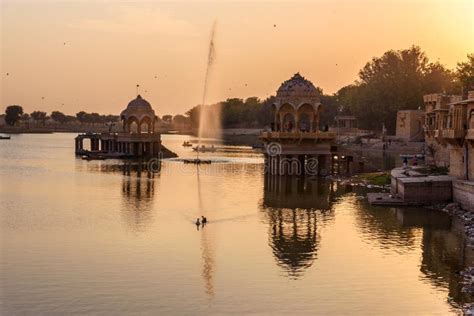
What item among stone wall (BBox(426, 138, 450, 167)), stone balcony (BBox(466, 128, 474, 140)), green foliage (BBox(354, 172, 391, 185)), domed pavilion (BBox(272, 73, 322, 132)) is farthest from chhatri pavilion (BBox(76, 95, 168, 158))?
stone balcony (BBox(466, 128, 474, 140))

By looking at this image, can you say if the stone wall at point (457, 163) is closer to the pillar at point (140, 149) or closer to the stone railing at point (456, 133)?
the stone railing at point (456, 133)

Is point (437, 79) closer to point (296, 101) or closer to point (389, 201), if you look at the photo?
point (296, 101)

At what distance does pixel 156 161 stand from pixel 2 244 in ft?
209

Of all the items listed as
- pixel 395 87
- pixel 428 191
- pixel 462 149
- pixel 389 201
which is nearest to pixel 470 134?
pixel 462 149

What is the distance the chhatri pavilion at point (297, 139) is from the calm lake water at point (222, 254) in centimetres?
1316

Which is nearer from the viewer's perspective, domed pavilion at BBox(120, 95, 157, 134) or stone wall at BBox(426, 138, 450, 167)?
stone wall at BBox(426, 138, 450, 167)

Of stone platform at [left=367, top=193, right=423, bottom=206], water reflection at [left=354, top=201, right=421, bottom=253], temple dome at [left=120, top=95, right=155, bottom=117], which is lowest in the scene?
water reflection at [left=354, top=201, right=421, bottom=253]

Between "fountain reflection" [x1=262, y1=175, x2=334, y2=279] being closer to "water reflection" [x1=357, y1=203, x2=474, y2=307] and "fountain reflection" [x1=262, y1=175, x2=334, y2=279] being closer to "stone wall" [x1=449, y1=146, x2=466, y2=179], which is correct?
"water reflection" [x1=357, y1=203, x2=474, y2=307]

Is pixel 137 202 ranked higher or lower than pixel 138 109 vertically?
lower

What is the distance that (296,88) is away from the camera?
78.4 m

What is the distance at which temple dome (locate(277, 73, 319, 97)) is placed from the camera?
7825cm

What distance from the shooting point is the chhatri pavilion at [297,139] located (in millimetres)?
77062

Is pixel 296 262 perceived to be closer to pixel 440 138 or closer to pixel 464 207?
pixel 464 207

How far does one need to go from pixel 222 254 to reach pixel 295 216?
14.3 meters
